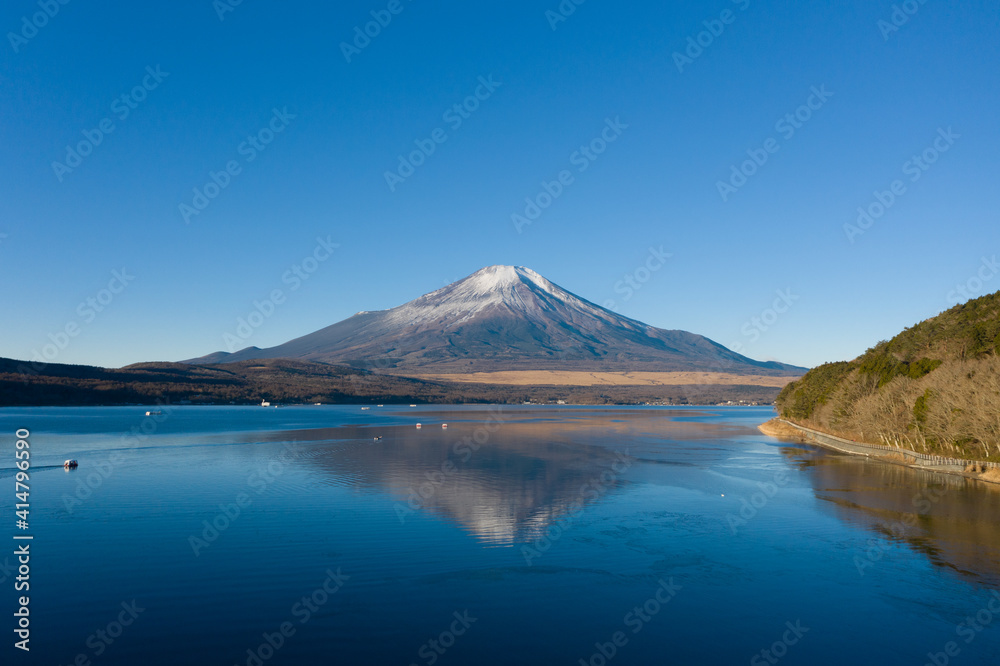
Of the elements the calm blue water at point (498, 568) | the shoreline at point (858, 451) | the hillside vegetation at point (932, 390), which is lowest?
the calm blue water at point (498, 568)

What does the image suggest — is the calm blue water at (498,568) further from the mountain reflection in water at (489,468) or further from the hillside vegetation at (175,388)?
the hillside vegetation at (175,388)

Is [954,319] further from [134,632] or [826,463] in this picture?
[134,632]

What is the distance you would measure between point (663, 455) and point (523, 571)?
35504 mm

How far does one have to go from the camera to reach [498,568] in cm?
1798

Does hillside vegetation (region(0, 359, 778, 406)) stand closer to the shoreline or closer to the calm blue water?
the calm blue water

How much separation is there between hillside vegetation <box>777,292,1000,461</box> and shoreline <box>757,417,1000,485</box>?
1.38m

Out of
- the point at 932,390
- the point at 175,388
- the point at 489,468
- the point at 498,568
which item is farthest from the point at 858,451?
the point at 175,388

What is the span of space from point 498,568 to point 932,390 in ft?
121

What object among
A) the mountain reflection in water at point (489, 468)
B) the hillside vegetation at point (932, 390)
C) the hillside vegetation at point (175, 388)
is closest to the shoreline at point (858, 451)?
the hillside vegetation at point (932, 390)

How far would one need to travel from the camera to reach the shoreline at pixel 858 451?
37.2 metres

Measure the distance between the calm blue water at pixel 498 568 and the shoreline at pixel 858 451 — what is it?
151 centimetres

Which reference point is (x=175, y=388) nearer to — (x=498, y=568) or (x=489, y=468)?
(x=489, y=468)

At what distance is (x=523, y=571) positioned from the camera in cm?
1772

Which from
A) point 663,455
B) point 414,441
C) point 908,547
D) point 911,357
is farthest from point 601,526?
point 911,357
